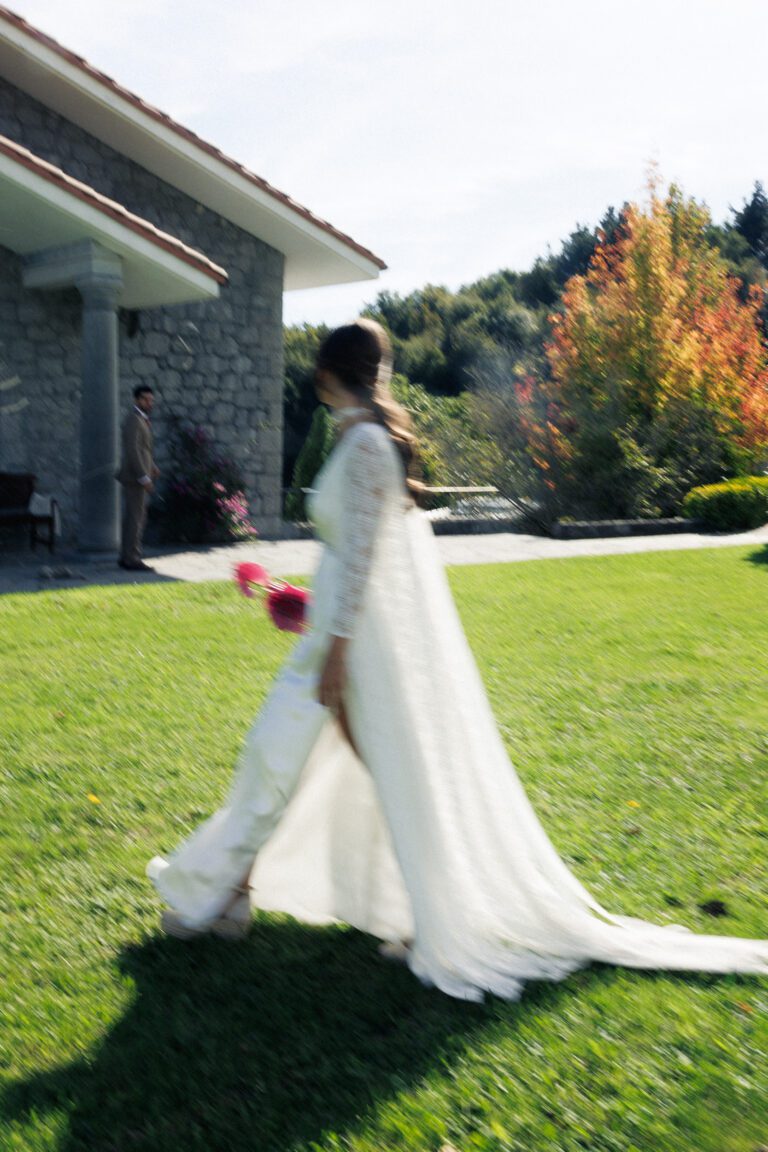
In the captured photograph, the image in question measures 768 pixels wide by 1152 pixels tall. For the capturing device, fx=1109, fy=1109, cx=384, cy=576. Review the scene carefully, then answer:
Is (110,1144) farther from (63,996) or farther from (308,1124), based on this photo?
(63,996)

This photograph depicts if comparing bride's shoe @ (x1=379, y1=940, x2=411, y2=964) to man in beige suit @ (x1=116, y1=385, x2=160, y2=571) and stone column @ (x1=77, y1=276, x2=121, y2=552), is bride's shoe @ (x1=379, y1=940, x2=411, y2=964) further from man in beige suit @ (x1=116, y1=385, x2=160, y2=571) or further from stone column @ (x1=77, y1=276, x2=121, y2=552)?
stone column @ (x1=77, y1=276, x2=121, y2=552)

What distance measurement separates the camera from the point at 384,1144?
2.40m

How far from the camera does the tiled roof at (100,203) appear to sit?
11289 millimetres

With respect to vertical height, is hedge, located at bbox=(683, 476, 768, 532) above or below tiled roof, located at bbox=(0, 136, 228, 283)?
below

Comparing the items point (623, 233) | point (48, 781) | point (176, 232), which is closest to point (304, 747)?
point (48, 781)

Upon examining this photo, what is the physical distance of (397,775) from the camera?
10.0ft

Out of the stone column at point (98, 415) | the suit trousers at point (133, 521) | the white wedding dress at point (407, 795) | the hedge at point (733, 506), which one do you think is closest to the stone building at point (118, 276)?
the stone column at point (98, 415)

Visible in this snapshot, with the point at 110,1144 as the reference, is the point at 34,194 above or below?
above

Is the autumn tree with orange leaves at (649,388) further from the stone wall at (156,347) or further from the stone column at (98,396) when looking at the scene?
the stone column at (98,396)

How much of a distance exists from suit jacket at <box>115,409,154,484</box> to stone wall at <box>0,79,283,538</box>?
254 cm

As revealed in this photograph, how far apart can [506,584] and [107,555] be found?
4.56 m

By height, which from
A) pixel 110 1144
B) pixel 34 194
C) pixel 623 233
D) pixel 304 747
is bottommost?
pixel 110 1144

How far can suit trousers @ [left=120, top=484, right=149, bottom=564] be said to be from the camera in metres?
11.6

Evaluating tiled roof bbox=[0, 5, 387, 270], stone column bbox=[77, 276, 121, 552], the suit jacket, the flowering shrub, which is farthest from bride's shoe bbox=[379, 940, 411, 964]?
tiled roof bbox=[0, 5, 387, 270]
